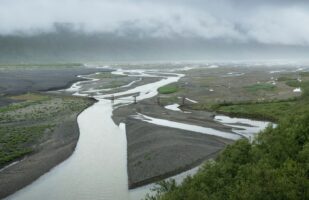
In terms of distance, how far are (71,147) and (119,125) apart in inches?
670

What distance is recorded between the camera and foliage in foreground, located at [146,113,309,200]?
25484 mm

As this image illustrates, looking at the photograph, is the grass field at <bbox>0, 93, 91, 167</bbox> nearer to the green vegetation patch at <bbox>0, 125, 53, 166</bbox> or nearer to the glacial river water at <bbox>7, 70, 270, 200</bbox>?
the green vegetation patch at <bbox>0, 125, 53, 166</bbox>

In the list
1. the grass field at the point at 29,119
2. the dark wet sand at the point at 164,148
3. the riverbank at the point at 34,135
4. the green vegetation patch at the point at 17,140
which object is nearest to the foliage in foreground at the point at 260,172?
the dark wet sand at the point at 164,148

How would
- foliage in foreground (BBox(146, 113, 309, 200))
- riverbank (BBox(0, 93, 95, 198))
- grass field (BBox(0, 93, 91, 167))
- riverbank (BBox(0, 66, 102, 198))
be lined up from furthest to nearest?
1. grass field (BBox(0, 93, 91, 167))
2. riverbank (BBox(0, 66, 102, 198))
3. riverbank (BBox(0, 93, 95, 198))
4. foliage in foreground (BBox(146, 113, 309, 200))

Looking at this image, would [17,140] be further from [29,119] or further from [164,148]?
[164,148]

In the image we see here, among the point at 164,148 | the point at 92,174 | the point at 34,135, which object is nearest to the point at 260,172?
the point at 92,174

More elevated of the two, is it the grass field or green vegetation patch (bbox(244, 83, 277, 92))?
green vegetation patch (bbox(244, 83, 277, 92))

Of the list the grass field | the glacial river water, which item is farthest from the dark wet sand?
the grass field

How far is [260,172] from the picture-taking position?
28.8 metres

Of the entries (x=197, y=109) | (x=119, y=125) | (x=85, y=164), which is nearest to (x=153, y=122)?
(x=119, y=125)

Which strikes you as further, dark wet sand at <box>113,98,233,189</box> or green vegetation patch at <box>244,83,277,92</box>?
green vegetation patch at <box>244,83,277,92</box>

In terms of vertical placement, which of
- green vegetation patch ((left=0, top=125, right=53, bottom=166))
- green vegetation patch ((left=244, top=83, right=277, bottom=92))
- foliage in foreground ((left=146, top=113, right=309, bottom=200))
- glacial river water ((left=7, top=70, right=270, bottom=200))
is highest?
foliage in foreground ((left=146, top=113, right=309, bottom=200))

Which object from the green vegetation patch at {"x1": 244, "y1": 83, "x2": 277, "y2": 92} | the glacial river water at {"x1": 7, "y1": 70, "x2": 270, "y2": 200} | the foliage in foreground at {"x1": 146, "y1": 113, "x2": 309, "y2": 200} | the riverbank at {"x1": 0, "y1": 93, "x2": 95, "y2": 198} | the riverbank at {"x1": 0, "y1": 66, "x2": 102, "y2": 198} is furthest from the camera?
the green vegetation patch at {"x1": 244, "y1": 83, "x2": 277, "y2": 92}

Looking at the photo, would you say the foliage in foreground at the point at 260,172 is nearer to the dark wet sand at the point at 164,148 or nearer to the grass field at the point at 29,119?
the dark wet sand at the point at 164,148
